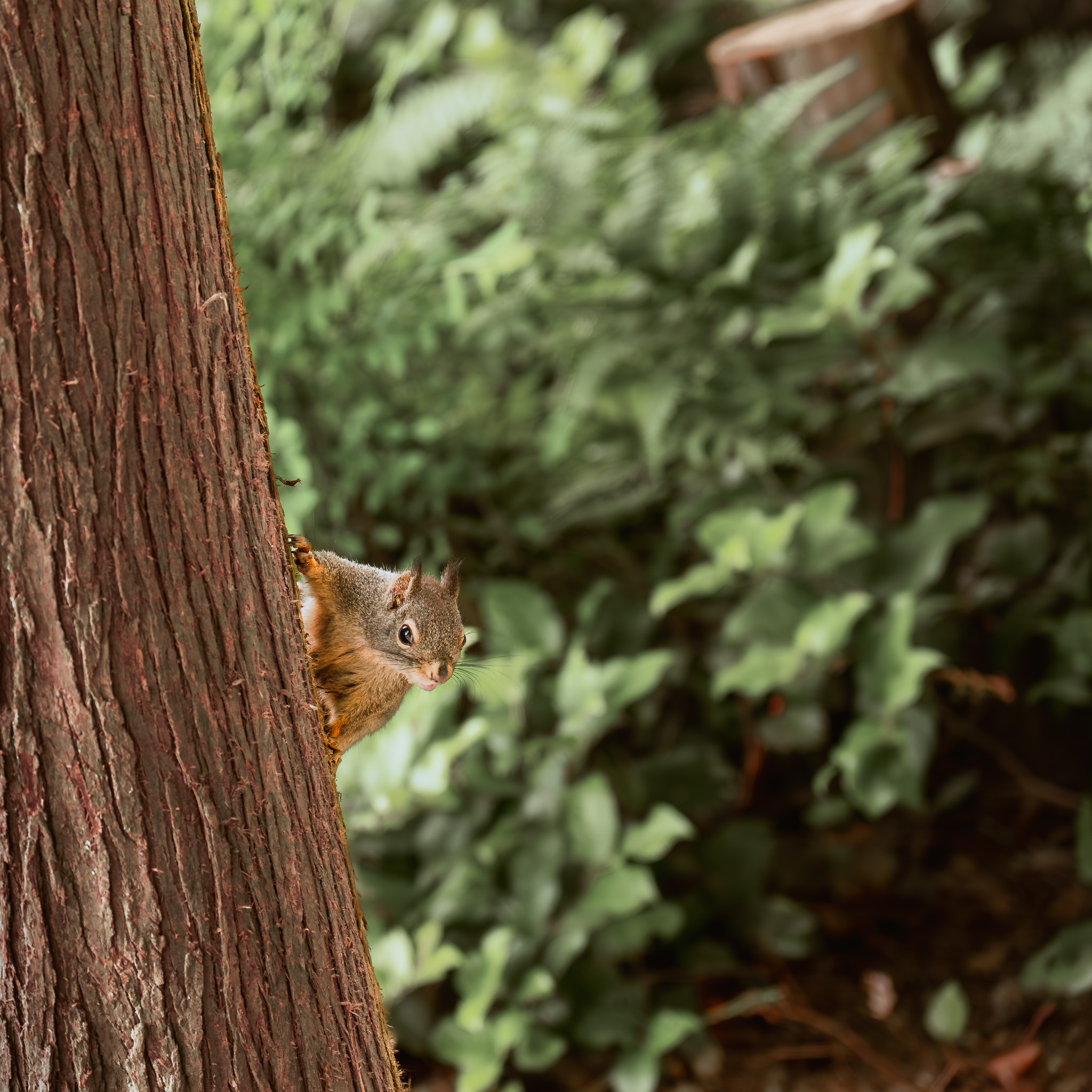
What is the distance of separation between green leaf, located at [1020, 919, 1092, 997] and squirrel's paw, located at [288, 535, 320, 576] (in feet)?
6.05

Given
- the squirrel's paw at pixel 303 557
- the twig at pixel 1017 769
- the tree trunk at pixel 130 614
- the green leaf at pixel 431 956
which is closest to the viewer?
the tree trunk at pixel 130 614

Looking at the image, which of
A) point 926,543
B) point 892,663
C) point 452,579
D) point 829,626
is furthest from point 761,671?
point 452,579

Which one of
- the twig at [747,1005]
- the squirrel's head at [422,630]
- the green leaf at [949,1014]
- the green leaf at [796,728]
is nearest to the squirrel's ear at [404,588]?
the squirrel's head at [422,630]

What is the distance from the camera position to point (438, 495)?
8.82ft

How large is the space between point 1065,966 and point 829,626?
2.76 feet

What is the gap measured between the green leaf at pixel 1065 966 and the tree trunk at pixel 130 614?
1.79 m

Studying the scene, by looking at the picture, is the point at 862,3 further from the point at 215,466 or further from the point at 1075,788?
the point at 215,466

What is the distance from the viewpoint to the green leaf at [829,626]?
83.8 inches

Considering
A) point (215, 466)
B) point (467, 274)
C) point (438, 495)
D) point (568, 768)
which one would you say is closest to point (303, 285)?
point (467, 274)

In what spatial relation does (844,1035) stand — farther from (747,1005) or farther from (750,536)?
(750,536)

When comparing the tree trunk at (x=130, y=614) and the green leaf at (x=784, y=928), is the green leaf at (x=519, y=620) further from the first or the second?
the tree trunk at (x=130, y=614)

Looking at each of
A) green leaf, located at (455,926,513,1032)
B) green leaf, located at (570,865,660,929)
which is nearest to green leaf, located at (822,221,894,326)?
green leaf, located at (570,865,660,929)

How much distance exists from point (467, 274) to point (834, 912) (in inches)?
75.0

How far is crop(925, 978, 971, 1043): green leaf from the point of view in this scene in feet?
7.38
